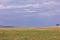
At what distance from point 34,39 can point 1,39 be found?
4.10 metres

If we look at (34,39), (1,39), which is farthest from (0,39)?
(34,39)

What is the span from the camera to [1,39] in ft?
84.6

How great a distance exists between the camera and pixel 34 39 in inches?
995

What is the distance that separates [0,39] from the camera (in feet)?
84.4

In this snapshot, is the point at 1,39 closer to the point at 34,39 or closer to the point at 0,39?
the point at 0,39

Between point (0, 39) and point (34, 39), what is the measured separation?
165 inches
